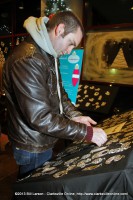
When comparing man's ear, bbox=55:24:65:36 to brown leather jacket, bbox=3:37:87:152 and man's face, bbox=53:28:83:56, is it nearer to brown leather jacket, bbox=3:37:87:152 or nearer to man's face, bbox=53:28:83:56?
man's face, bbox=53:28:83:56

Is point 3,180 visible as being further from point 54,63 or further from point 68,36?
point 68,36

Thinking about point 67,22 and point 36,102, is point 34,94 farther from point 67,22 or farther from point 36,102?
point 67,22

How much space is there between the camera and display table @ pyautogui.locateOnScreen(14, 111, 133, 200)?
96 cm

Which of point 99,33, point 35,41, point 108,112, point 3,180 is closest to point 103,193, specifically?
point 35,41

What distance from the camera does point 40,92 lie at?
1.25 metres

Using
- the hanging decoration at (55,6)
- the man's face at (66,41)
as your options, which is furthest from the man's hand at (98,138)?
the hanging decoration at (55,6)

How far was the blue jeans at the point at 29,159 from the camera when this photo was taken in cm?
143

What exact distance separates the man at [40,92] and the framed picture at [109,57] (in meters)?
2.87

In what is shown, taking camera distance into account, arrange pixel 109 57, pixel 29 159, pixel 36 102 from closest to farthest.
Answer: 1. pixel 36 102
2. pixel 29 159
3. pixel 109 57

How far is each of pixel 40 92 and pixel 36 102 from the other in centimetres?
6

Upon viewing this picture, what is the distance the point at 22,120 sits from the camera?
4.58ft

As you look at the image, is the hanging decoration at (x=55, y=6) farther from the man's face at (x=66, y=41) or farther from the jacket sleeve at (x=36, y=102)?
the jacket sleeve at (x=36, y=102)

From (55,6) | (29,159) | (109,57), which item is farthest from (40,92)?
(55,6)

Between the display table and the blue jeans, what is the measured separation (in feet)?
0.42
